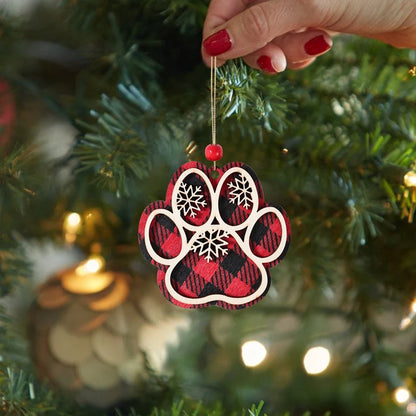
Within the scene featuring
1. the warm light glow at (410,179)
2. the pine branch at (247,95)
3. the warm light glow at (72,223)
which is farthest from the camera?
A: the warm light glow at (72,223)

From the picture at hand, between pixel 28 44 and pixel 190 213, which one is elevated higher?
pixel 28 44

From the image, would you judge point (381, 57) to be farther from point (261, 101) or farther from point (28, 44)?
point (28, 44)

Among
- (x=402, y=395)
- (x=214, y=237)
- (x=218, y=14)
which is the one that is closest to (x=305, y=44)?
(x=218, y=14)

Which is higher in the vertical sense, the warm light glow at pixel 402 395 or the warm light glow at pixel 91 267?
the warm light glow at pixel 91 267

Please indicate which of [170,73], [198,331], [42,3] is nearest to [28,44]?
[42,3]

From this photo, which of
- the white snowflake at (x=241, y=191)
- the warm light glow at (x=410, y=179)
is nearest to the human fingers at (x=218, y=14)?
the white snowflake at (x=241, y=191)

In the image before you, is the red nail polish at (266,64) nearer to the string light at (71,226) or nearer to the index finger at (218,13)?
the index finger at (218,13)

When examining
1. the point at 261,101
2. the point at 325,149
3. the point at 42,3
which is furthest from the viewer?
the point at 42,3
